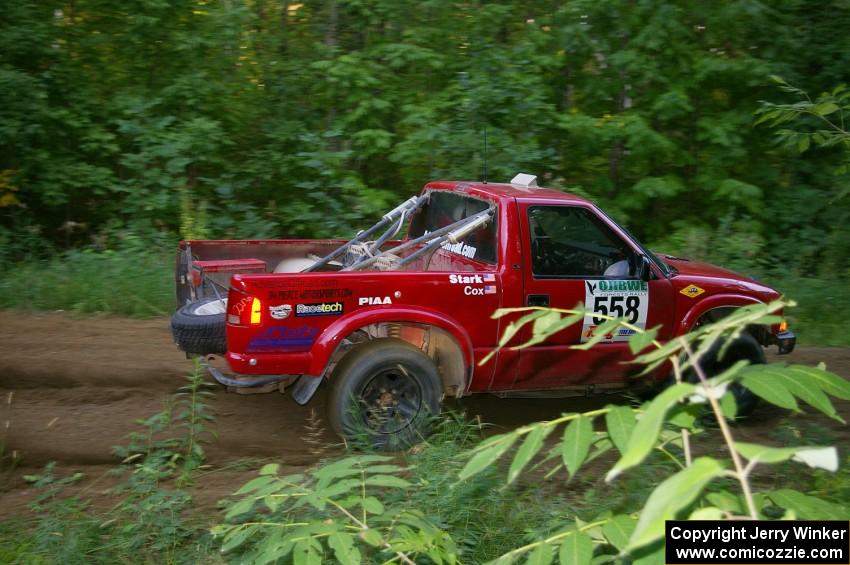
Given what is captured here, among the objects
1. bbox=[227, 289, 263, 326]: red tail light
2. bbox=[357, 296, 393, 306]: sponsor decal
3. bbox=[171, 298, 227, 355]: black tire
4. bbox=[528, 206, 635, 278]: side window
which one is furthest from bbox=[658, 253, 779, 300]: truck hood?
bbox=[171, 298, 227, 355]: black tire

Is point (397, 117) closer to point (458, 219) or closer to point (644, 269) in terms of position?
point (458, 219)

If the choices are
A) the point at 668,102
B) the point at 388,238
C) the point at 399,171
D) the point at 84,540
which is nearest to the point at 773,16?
→ the point at 668,102

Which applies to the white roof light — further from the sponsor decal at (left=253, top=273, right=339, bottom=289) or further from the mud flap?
the mud flap

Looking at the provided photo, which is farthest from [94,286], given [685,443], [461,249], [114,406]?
[685,443]

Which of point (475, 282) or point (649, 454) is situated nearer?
point (649, 454)

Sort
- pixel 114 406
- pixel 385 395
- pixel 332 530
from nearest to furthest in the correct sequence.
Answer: pixel 332 530, pixel 385 395, pixel 114 406

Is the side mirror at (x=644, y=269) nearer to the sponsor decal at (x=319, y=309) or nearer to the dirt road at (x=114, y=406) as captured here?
the dirt road at (x=114, y=406)

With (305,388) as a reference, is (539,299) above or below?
above

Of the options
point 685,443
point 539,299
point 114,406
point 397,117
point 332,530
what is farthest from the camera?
point 397,117

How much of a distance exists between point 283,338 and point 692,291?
3.02 m

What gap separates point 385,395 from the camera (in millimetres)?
5570

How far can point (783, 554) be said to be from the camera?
1.61 metres

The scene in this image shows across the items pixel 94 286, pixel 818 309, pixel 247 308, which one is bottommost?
pixel 818 309

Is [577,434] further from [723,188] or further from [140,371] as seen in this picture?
[723,188]
